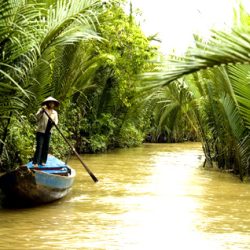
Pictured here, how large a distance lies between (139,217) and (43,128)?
233cm

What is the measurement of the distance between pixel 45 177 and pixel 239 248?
2.95 m

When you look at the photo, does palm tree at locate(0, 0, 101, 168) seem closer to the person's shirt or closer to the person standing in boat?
the person standing in boat

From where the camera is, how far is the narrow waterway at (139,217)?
18.9 ft

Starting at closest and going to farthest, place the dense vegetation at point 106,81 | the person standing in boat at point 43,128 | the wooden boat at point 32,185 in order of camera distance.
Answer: the dense vegetation at point 106,81, the wooden boat at point 32,185, the person standing in boat at point 43,128

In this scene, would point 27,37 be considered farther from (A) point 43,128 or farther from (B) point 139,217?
(B) point 139,217

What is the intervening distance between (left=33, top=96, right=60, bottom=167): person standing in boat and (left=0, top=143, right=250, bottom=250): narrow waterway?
30.7 inches

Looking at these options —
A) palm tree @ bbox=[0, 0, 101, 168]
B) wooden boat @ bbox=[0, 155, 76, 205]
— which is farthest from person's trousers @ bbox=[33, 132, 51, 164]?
palm tree @ bbox=[0, 0, 101, 168]

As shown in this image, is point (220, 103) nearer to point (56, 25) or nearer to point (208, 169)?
point (208, 169)

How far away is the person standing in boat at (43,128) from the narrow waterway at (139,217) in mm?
781

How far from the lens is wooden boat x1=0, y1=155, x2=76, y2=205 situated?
6.89 metres

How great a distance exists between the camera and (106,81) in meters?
18.0

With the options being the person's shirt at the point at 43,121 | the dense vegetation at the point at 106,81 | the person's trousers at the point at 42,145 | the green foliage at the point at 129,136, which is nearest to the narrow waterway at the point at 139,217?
the person's trousers at the point at 42,145

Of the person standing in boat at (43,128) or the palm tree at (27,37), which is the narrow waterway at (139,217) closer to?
the person standing in boat at (43,128)

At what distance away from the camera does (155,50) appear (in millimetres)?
17859
